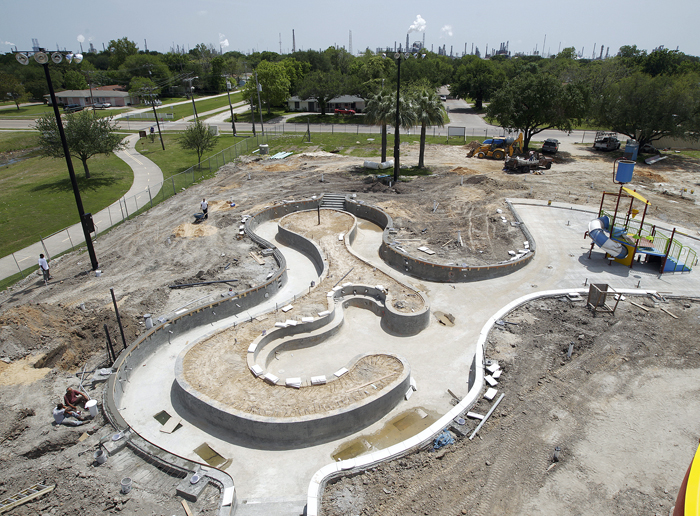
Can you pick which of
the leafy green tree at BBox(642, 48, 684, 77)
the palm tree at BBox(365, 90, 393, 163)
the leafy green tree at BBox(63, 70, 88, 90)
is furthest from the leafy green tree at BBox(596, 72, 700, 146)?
the leafy green tree at BBox(63, 70, 88, 90)

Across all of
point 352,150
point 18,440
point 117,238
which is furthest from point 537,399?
point 352,150

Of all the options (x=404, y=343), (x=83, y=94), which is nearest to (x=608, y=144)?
(x=404, y=343)

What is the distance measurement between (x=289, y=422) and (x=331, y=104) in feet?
260

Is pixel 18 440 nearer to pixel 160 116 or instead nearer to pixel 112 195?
pixel 112 195

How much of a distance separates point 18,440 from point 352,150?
146ft

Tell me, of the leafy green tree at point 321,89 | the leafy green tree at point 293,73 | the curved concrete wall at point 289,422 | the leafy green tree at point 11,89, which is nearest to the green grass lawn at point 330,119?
the leafy green tree at point 321,89

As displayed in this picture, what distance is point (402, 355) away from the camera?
17516 mm

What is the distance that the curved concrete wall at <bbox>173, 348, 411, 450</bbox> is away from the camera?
1305 cm

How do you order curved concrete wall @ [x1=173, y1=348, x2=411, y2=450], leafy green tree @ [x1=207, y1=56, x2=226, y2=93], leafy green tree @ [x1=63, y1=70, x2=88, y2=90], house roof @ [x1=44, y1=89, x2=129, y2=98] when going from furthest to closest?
leafy green tree @ [x1=207, y1=56, x2=226, y2=93]
leafy green tree @ [x1=63, y1=70, x2=88, y2=90]
house roof @ [x1=44, y1=89, x2=129, y2=98]
curved concrete wall @ [x1=173, y1=348, x2=411, y2=450]

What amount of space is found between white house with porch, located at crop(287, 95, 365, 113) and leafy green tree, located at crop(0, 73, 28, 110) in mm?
60543

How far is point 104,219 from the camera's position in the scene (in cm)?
3159

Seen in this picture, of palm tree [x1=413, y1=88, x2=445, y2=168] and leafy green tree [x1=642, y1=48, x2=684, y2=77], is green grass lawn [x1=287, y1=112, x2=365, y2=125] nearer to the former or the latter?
palm tree [x1=413, y1=88, x2=445, y2=168]

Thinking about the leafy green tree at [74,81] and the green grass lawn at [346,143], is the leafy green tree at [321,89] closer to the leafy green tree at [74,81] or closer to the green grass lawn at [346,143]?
the green grass lawn at [346,143]

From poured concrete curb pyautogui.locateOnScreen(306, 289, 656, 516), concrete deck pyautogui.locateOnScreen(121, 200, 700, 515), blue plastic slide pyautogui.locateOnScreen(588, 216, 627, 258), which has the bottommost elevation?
concrete deck pyautogui.locateOnScreen(121, 200, 700, 515)
